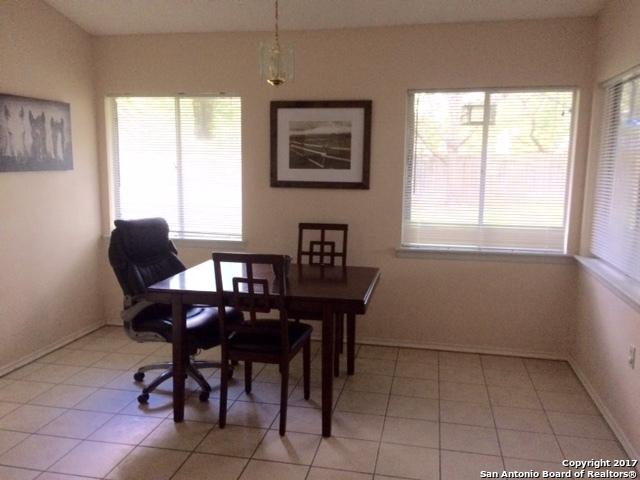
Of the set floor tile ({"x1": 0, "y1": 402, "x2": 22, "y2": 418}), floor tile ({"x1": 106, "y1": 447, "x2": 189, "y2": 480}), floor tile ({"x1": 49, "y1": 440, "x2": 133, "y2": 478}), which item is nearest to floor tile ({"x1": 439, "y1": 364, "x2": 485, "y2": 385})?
floor tile ({"x1": 106, "y1": 447, "x2": 189, "y2": 480})

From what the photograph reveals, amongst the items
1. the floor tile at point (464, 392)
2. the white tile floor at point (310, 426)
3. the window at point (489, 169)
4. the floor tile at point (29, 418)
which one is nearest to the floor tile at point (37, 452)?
the white tile floor at point (310, 426)

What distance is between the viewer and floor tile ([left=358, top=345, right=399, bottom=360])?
3.99m

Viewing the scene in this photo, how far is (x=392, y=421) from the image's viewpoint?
9.78 ft

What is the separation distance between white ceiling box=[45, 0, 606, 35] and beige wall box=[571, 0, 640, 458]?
36cm

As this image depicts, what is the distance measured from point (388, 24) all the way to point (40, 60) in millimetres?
2507

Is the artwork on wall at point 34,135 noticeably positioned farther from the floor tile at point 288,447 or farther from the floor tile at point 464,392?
the floor tile at point 464,392

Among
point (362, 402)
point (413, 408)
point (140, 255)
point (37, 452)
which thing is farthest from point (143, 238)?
point (413, 408)

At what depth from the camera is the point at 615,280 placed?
307 cm

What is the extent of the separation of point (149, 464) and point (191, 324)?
86 cm

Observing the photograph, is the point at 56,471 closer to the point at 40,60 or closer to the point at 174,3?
the point at 40,60

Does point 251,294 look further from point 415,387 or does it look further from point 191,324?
point 415,387

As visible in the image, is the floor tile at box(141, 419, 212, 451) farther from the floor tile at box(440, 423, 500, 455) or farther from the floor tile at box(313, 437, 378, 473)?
the floor tile at box(440, 423, 500, 455)

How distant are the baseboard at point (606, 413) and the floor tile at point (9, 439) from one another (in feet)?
10.1

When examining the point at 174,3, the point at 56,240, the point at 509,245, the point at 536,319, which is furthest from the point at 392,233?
the point at 56,240
